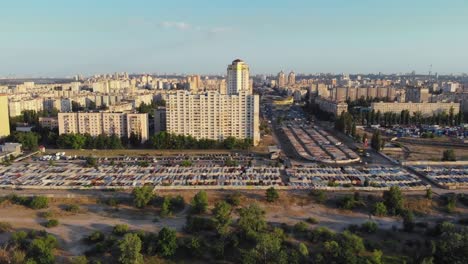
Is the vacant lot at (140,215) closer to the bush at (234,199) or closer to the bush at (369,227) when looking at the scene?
the bush at (234,199)

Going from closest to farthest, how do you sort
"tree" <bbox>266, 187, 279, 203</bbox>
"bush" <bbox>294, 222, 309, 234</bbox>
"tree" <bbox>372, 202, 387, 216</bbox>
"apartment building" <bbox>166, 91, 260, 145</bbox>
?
"bush" <bbox>294, 222, 309, 234</bbox>
"tree" <bbox>372, 202, 387, 216</bbox>
"tree" <bbox>266, 187, 279, 203</bbox>
"apartment building" <bbox>166, 91, 260, 145</bbox>

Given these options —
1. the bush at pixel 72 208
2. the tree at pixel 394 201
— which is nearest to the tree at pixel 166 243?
the bush at pixel 72 208

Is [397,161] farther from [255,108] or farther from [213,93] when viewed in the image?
[213,93]

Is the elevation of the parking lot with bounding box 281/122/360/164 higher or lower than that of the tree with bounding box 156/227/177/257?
higher

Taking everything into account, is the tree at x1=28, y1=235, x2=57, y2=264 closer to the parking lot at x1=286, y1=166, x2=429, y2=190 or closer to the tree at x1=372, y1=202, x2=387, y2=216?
the parking lot at x1=286, y1=166, x2=429, y2=190

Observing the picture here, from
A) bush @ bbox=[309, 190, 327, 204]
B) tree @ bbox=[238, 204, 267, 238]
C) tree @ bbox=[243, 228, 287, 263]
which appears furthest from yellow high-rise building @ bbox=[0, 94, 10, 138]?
tree @ bbox=[243, 228, 287, 263]

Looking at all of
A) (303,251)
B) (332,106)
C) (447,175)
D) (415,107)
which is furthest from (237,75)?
(303,251)
